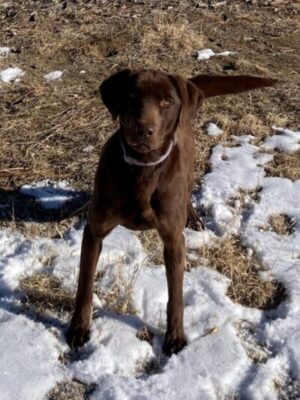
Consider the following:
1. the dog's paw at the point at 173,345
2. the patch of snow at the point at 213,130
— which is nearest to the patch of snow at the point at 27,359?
the dog's paw at the point at 173,345

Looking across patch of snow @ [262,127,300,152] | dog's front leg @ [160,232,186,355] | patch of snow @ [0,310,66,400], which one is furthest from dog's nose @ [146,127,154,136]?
patch of snow @ [262,127,300,152]

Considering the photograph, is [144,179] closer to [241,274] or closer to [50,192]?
[241,274]

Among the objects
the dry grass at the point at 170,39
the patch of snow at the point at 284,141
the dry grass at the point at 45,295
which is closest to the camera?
the dry grass at the point at 45,295

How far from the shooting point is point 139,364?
3.29 metres

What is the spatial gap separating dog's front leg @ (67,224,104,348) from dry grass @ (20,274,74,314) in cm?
21

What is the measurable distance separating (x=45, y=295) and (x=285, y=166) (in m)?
2.28

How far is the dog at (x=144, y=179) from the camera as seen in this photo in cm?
308

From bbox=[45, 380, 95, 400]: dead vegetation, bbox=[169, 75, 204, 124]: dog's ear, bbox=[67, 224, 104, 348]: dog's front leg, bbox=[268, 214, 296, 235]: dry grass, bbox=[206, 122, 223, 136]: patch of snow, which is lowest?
bbox=[206, 122, 223, 136]: patch of snow

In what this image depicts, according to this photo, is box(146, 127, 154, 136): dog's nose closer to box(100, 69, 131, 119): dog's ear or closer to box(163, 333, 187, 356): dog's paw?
box(100, 69, 131, 119): dog's ear

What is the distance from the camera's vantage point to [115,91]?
126 inches

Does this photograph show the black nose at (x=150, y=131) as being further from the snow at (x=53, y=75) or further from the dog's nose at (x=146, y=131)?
the snow at (x=53, y=75)

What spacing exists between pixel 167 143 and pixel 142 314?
974 mm

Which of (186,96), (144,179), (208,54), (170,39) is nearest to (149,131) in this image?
(144,179)

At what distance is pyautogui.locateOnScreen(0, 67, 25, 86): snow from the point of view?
6.26 meters
